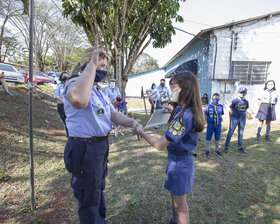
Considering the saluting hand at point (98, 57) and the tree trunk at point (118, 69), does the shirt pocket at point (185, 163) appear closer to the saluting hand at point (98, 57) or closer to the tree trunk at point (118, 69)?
the saluting hand at point (98, 57)

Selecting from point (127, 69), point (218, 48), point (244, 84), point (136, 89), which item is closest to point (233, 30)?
point (218, 48)

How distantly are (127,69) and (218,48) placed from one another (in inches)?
219

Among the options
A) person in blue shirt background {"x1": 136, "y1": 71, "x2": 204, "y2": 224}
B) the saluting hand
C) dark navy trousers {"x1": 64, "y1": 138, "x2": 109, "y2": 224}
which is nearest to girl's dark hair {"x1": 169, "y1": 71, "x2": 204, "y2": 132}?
person in blue shirt background {"x1": 136, "y1": 71, "x2": 204, "y2": 224}

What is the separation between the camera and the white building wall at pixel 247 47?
10.1m

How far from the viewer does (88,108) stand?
168 centimetres

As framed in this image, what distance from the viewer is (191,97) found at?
1.81 metres

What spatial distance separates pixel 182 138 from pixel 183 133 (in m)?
0.12

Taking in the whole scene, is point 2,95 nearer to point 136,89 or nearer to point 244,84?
point 244,84

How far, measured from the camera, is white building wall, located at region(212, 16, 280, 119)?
10102 millimetres

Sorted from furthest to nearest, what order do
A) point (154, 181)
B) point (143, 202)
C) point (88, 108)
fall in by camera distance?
point (154, 181)
point (143, 202)
point (88, 108)

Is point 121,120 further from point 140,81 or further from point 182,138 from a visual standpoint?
point 140,81

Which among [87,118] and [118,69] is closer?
[87,118]

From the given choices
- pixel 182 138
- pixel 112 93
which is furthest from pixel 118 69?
pixel 182 138

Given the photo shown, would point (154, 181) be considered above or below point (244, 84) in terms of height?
below
